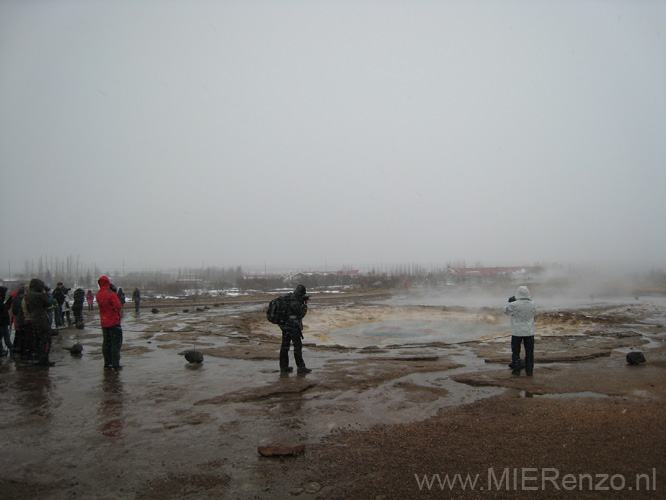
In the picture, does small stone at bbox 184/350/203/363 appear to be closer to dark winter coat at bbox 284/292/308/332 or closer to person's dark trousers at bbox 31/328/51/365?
dark winter coat at bbox 284/292/308/332

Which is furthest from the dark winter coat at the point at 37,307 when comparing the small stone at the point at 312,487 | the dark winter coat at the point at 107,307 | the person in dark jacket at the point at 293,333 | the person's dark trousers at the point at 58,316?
the person's dark trousers at the point at 58,316

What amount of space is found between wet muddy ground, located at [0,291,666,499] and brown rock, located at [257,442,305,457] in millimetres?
66

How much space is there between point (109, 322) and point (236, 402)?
3.87 metres

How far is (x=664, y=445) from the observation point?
12.6ft

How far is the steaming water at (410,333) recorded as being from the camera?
1503 centimetres

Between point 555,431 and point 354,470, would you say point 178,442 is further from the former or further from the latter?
point 555,431

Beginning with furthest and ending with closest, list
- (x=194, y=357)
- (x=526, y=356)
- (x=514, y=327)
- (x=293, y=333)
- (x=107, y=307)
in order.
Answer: (x=194, y=357) → (x=107, y=307) → (x=293, y=333) → (x=514, y=327) → (x=526, y=356)

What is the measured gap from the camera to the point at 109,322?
8.17 metres

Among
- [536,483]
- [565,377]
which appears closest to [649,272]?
[565,377]

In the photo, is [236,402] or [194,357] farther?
[194,357]

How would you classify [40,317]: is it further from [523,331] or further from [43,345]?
[523,331]

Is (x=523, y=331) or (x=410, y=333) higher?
(x=523, y=331)

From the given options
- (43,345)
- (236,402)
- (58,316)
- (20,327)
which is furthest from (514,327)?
(58,316)

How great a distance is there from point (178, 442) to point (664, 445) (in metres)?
4.94
